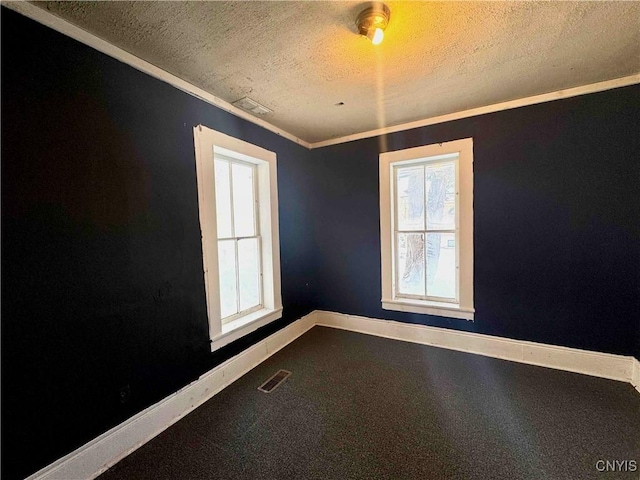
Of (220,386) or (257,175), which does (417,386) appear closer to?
(220,386)

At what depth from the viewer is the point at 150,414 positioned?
5.55ft

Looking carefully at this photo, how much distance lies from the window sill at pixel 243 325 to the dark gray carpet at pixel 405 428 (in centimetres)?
38

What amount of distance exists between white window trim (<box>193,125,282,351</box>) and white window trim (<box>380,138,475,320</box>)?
4.10 ft

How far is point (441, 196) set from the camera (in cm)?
282

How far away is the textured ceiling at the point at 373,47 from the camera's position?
1.33 metres

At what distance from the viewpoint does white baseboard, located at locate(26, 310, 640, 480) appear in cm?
143

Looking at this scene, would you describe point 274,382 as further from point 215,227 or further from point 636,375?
point 636,375

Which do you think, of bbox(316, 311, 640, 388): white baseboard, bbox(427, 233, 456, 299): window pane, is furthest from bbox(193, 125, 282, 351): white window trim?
bbox(427, 233, 456, 299): window pane

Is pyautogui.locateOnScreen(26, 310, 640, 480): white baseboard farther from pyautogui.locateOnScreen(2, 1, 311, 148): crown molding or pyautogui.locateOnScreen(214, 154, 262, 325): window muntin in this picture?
pyautogui.locateOnScreen(2, 1, 311, 148): crown molding

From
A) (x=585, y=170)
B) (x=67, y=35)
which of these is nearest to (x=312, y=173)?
(x=67, y=35)

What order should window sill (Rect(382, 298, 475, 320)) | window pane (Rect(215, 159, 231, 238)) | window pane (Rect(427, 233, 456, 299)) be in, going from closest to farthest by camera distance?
window pane (Rect(215, 159, 231, 238))
window sill (Rect(382, 298, 475, 320))
window pane (Rect(427, 233, 456, 299))

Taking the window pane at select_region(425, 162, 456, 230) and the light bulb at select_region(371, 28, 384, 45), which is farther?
the window pane at select_region(425, 162, 456, 230)

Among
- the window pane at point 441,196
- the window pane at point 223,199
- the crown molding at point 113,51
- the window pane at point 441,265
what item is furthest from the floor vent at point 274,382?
the crown molding at point 113,51

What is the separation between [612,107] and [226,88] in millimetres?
3087
